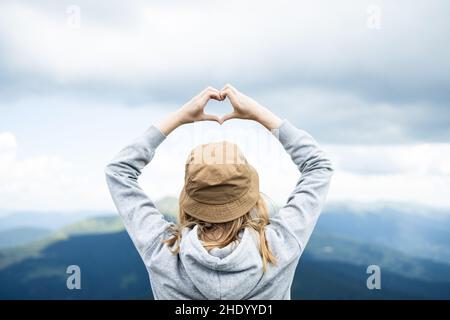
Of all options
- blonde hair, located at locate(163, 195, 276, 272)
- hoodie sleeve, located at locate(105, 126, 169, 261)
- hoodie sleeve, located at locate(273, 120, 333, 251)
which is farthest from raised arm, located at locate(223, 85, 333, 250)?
hoodie sleeve, located at locate(105, 126, 169, 261)

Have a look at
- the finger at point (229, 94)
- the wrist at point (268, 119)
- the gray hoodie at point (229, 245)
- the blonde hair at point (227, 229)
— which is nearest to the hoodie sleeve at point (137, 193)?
the gray hoodie at point (229, 245)

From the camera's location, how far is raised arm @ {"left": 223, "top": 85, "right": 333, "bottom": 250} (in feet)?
8.38

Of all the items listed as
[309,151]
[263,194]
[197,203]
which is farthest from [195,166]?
[309,151]

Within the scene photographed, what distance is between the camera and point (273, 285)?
2.54 m

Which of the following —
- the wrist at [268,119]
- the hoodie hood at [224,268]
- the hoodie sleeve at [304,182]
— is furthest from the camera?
the wrist at [268,119]

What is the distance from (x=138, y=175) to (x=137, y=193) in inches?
6.1

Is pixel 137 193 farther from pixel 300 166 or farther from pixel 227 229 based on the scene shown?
pixel 300 166

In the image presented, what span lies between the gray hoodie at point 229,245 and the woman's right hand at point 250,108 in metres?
0.07

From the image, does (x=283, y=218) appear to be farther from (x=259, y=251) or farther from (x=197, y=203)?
(x=197, y=203)

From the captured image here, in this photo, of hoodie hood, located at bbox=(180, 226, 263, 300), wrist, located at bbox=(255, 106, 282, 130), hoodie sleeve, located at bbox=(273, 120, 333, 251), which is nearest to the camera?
hoodie hood, located at bbox=(180, 226, 263, 300)

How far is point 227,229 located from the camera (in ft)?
8.41

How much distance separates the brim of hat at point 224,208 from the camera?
250cm

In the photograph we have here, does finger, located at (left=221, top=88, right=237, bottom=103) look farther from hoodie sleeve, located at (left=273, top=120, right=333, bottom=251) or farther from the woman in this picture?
hoodie sleeve, located at (left=273, top=120, right=333, bottom=251)

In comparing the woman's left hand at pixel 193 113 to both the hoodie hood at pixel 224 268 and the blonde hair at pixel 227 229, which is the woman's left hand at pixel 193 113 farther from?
the hoodie hood at pixel 224 268
